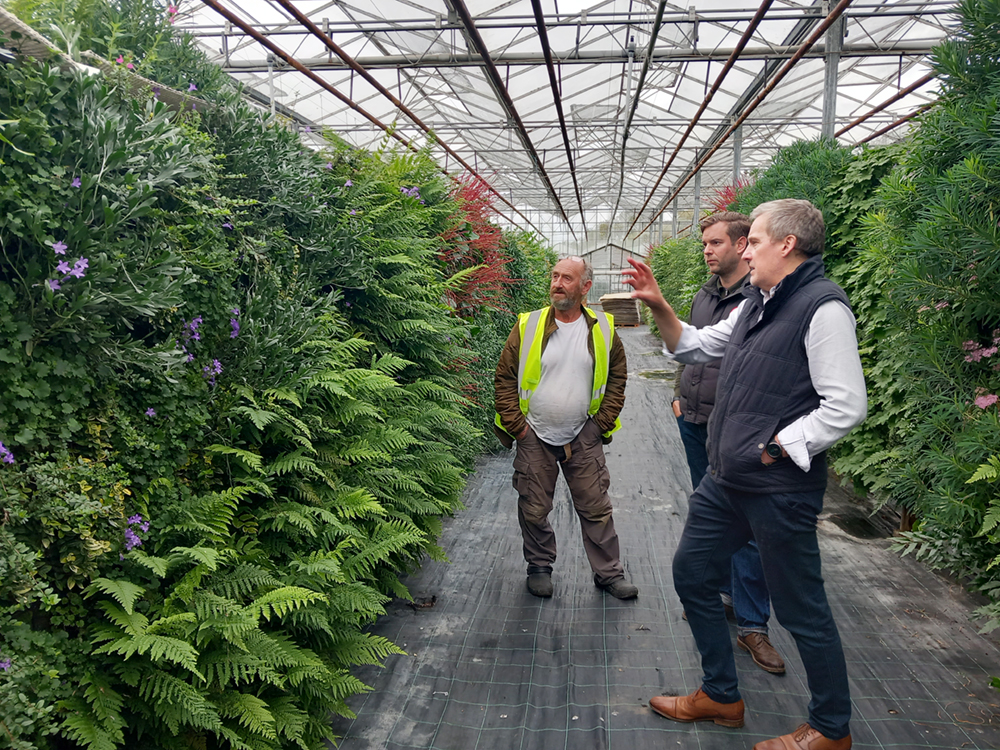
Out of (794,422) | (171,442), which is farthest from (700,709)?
(171,442)

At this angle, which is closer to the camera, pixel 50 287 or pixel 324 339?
pixel 50 287

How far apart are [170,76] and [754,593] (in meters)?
3.81

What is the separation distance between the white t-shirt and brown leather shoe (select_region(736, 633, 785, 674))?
1.38 m

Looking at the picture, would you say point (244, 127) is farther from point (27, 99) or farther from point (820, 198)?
point (820, 198)

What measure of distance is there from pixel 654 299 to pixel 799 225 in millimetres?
570

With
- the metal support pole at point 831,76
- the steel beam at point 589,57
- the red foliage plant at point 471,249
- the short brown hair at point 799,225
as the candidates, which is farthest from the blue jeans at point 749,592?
the steel beam at point 589,57

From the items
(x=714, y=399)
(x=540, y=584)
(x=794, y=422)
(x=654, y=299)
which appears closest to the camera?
(x=794, y=422)

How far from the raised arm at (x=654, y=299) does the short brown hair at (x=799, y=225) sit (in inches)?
18.3

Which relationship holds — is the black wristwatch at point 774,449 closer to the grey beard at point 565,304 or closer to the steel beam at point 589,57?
the grey beard at point 565,304

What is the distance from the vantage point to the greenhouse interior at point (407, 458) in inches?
76.8

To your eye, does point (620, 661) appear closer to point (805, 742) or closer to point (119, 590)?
point (805, 742)

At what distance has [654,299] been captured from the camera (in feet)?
8.48

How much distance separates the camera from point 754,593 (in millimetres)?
3135

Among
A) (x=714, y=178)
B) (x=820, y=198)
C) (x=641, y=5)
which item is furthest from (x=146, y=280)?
(x=714, y=178)
